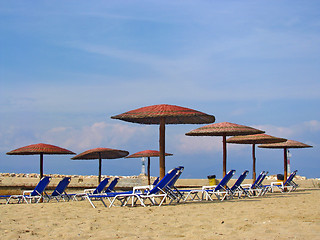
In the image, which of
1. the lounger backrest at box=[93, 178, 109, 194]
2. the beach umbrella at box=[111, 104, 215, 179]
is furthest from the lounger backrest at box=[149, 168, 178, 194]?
the lounger backrest at box=[93, 178, 109, 194]

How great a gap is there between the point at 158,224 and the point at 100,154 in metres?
10.0

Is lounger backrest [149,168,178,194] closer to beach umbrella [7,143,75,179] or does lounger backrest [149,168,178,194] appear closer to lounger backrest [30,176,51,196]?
lounger backrest [30,176,51,196]

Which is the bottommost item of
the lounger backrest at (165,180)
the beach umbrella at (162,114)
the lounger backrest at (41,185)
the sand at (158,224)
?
the lounger backrest at (41,185)

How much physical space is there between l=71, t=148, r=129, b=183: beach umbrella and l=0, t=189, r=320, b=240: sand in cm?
751

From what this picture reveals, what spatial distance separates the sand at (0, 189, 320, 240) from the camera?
4863 mm

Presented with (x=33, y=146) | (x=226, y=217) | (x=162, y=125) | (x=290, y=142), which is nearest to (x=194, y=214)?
(x=226, y=217)

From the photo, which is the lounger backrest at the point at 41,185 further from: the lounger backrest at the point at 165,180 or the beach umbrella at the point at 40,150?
the lounger backrest at the point at 165,180

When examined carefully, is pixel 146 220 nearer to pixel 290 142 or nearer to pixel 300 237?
pixel 300 237

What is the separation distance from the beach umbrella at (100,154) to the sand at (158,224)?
7.51 m

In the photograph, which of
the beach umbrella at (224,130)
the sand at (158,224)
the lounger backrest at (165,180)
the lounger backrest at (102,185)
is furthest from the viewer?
the beach umbrella at (224,130)

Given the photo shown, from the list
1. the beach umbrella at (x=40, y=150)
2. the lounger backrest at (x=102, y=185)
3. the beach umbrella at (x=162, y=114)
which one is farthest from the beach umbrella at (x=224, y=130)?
the beach umbrella at (x=40, y=150)

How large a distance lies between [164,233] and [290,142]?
11.2 meters

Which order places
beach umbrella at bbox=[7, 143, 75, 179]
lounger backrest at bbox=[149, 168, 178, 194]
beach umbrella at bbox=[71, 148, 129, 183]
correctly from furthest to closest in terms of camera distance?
beach umbrella at bbox=[71, 148, 129, 183], beach umbrella at bbox=[7, 143, 75, 179], lounger backrest at bbox=[149, 168, 178, 194]

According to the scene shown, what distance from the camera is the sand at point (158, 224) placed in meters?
4.86
